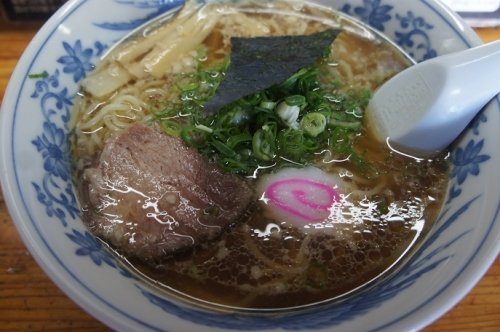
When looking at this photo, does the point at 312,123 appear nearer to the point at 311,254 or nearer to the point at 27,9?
the point at 311,254

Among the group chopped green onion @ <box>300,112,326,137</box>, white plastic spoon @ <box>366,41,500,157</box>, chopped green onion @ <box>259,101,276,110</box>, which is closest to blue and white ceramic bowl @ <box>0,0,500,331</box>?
white plastic spoon @ <box>366,41,500,157</box>

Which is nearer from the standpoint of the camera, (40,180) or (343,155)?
(40,180)

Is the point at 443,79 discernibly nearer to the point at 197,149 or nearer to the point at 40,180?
the point at 197,149

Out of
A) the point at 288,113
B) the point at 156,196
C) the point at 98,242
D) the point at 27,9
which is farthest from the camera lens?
the point at 27,9

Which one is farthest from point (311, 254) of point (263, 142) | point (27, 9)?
point (27, 9)

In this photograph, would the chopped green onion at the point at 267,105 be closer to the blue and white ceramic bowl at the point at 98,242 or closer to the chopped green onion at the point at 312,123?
the chopped green onion at the point at 312,123

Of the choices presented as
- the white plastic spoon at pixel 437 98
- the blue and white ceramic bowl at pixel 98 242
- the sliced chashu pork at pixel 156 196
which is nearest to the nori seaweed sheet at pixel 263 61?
the sliced chashu pork at pixel 156 196

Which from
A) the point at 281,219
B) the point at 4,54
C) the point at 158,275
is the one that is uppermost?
the point at 281,219

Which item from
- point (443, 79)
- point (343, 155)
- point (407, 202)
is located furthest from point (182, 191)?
point (443, 79)
